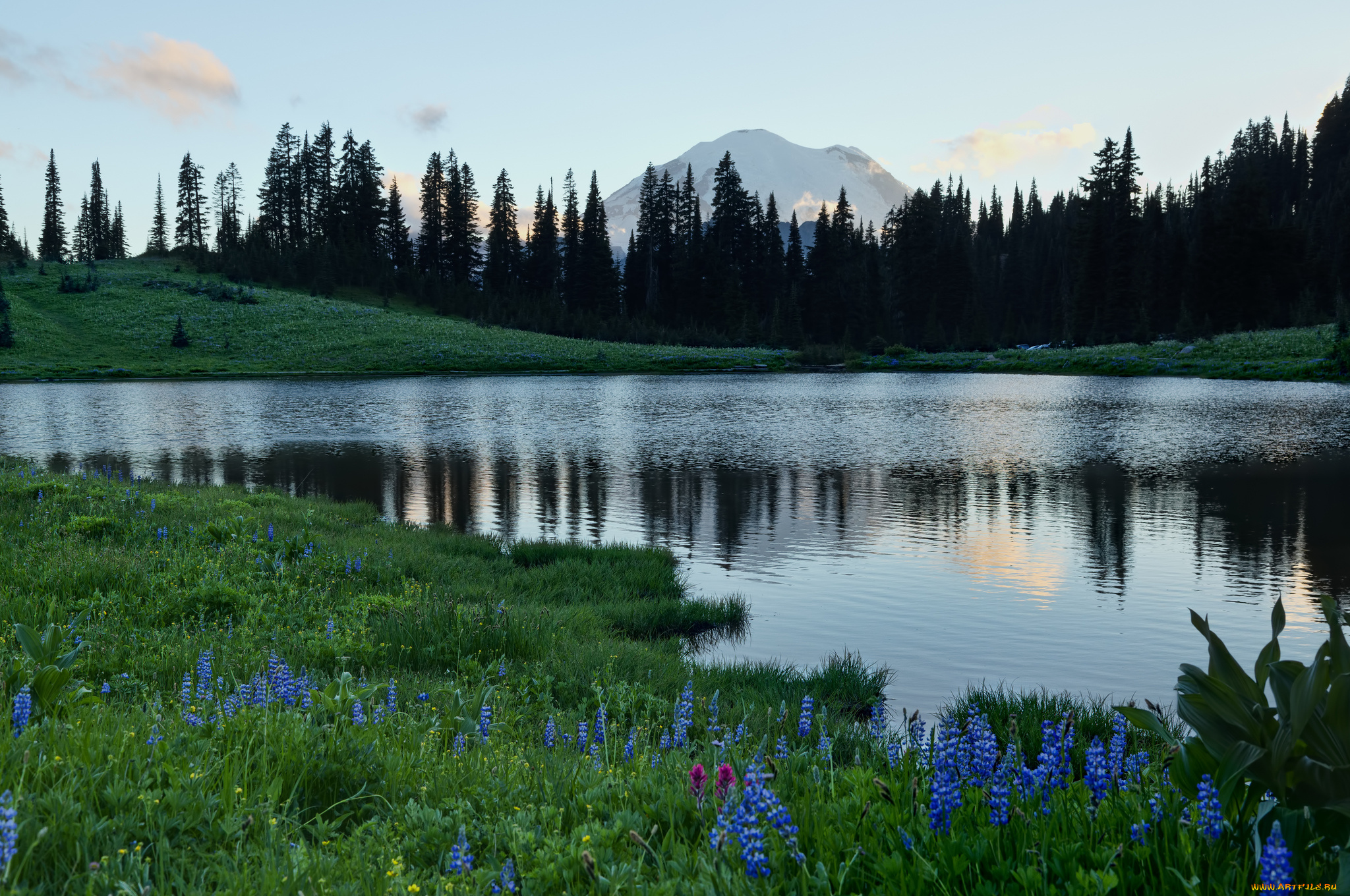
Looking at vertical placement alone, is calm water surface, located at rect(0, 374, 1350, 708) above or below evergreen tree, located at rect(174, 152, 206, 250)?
below

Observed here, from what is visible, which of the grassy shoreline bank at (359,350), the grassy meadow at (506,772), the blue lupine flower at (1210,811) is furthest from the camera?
the grassy shoreline bank at (359,350)

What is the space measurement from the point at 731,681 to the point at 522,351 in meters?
59.9

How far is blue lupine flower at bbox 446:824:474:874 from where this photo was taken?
8.56 feet

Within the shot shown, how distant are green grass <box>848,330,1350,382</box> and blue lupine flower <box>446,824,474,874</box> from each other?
169 ft

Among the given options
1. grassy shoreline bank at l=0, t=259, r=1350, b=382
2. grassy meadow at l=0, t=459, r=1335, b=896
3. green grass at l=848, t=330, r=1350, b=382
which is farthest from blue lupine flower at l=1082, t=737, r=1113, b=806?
grassy shoreline bank at l=0, t=259, r=1350, b=382

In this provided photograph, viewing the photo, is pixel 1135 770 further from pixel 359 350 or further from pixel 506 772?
pixel 359 350

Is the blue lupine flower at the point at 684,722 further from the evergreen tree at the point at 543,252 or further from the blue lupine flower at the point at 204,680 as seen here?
the evergreen tree at the point at 543,252

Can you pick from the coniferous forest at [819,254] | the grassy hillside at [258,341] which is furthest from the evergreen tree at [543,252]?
the grassy hillside at [258,341]

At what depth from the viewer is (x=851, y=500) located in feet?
54.2

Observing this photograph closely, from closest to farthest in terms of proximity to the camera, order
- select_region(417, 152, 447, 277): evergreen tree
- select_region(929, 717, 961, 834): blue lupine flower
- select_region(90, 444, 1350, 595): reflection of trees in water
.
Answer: select_region(929, 717, 961, 834): blue lupine flower < select_region(90, 444, 1350, 595): reflection of trees in water < select_region(417, 152, 447, 277): evergreen tree

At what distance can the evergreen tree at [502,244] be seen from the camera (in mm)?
108938

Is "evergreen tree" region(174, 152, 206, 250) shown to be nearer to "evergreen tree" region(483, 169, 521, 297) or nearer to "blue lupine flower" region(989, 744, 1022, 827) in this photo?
"evergreen tree" region(483, 169, 521, 297)

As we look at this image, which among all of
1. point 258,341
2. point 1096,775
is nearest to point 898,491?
point 1096,775

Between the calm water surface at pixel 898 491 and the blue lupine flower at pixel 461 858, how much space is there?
4.65 m
